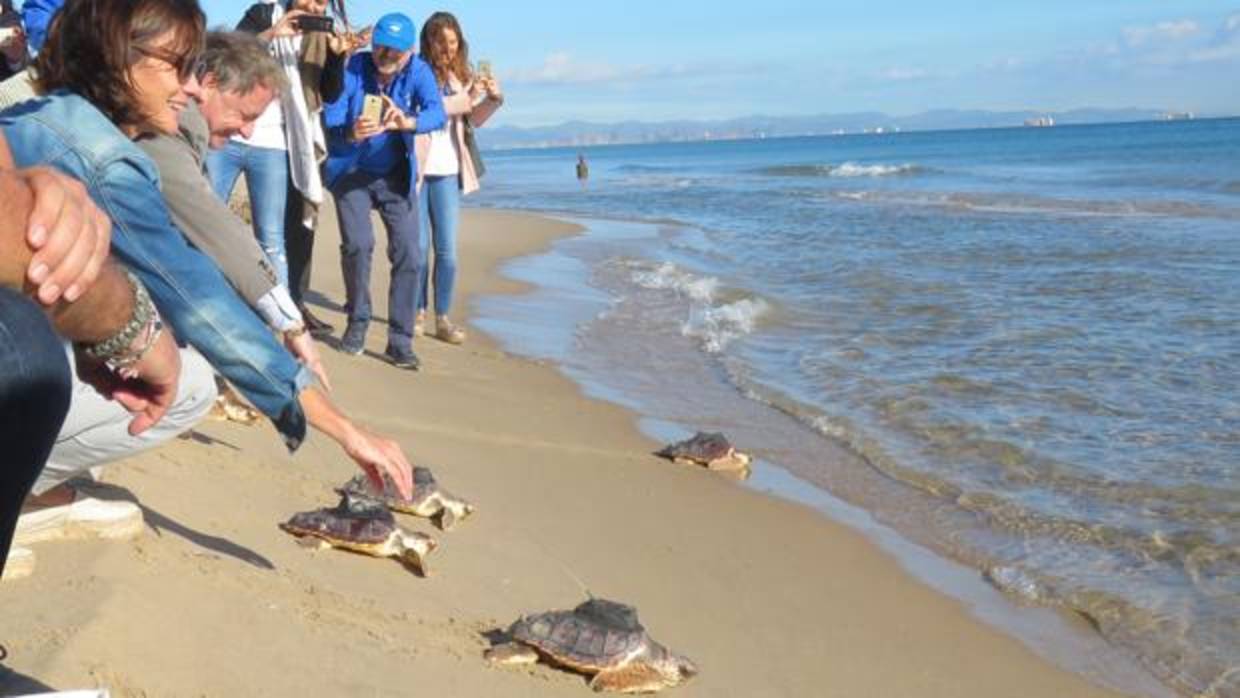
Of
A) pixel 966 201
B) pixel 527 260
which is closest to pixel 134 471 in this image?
pixel 527 260

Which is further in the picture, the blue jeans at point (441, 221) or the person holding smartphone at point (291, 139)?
the blue jeans at point (441, 221)

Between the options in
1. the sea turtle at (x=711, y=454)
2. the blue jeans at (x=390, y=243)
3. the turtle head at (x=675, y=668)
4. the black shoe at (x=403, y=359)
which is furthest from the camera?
the black shoe at (x=403, y=359)

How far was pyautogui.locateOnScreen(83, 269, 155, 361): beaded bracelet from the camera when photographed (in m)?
2.36

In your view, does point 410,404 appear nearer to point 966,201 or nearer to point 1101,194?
point 966,201

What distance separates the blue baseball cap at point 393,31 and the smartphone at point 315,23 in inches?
10.9

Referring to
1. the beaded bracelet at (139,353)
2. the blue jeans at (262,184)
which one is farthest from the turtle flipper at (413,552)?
the blue jeans at (262,184)

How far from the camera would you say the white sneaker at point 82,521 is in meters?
3.54

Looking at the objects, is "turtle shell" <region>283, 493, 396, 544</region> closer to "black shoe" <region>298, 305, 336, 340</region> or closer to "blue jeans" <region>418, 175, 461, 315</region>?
"blue jeans" <region>418, 175, 461, 315</region>

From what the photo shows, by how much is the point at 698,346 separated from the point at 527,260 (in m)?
7.08

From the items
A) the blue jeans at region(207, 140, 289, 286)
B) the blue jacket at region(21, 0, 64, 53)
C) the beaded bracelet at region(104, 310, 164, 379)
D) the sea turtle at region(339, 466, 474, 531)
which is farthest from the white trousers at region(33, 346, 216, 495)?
the blue jeans at region(207, 140, 289, 286)

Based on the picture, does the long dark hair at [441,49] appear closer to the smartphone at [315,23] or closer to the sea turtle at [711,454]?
the smartphone at [315,23]

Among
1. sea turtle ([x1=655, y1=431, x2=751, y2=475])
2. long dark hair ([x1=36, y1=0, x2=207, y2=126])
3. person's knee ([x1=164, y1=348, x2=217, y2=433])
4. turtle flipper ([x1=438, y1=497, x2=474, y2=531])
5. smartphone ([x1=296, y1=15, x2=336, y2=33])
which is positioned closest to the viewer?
long dark hair ([x1=36, y1=0, x2=207, y2=126])

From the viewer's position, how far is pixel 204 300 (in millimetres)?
3043

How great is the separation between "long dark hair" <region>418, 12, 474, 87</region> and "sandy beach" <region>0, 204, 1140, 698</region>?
87.6 inches
